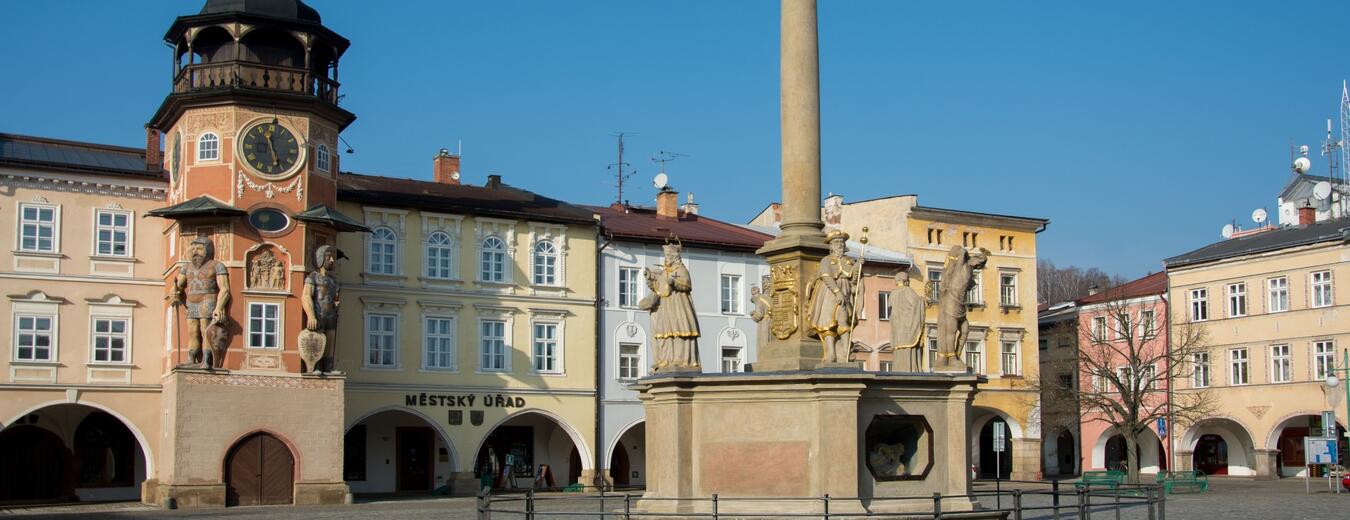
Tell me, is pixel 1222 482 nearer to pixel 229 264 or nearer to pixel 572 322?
pixel 572 322

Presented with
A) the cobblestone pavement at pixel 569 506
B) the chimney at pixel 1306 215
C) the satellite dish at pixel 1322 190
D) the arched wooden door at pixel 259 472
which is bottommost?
the cobblestone pavement at pixel 569 506

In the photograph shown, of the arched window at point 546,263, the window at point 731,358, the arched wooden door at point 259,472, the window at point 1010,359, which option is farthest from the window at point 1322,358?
the arched wooden door at point 259,472

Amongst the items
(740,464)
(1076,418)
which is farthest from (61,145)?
(1076,418)

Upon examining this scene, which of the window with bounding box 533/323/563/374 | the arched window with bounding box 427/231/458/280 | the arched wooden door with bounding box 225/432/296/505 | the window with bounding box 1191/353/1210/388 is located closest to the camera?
the arched wooden door with bounding box 225/432/296/505

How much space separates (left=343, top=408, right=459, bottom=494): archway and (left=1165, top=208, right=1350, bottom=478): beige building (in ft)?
91.7

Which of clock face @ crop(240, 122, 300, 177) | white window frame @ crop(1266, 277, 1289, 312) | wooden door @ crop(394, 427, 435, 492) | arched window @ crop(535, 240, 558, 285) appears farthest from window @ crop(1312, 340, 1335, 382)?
clock face @ crop(240, 122, 300, 177)

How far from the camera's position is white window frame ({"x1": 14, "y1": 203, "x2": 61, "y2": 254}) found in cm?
4169

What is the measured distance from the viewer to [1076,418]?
60.7 m

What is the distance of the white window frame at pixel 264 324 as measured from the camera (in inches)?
1598

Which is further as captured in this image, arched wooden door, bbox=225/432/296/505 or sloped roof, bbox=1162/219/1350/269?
sloped roof, bbox=1162/219/1350/269

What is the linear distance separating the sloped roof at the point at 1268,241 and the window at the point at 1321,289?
1184mm

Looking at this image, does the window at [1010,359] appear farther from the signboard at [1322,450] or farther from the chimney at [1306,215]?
the signboard at [1322,450]

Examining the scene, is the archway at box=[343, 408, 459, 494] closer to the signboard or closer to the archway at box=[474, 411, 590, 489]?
the archway at box=[474, 411, 590, 489]

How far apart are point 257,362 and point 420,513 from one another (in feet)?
26.0
